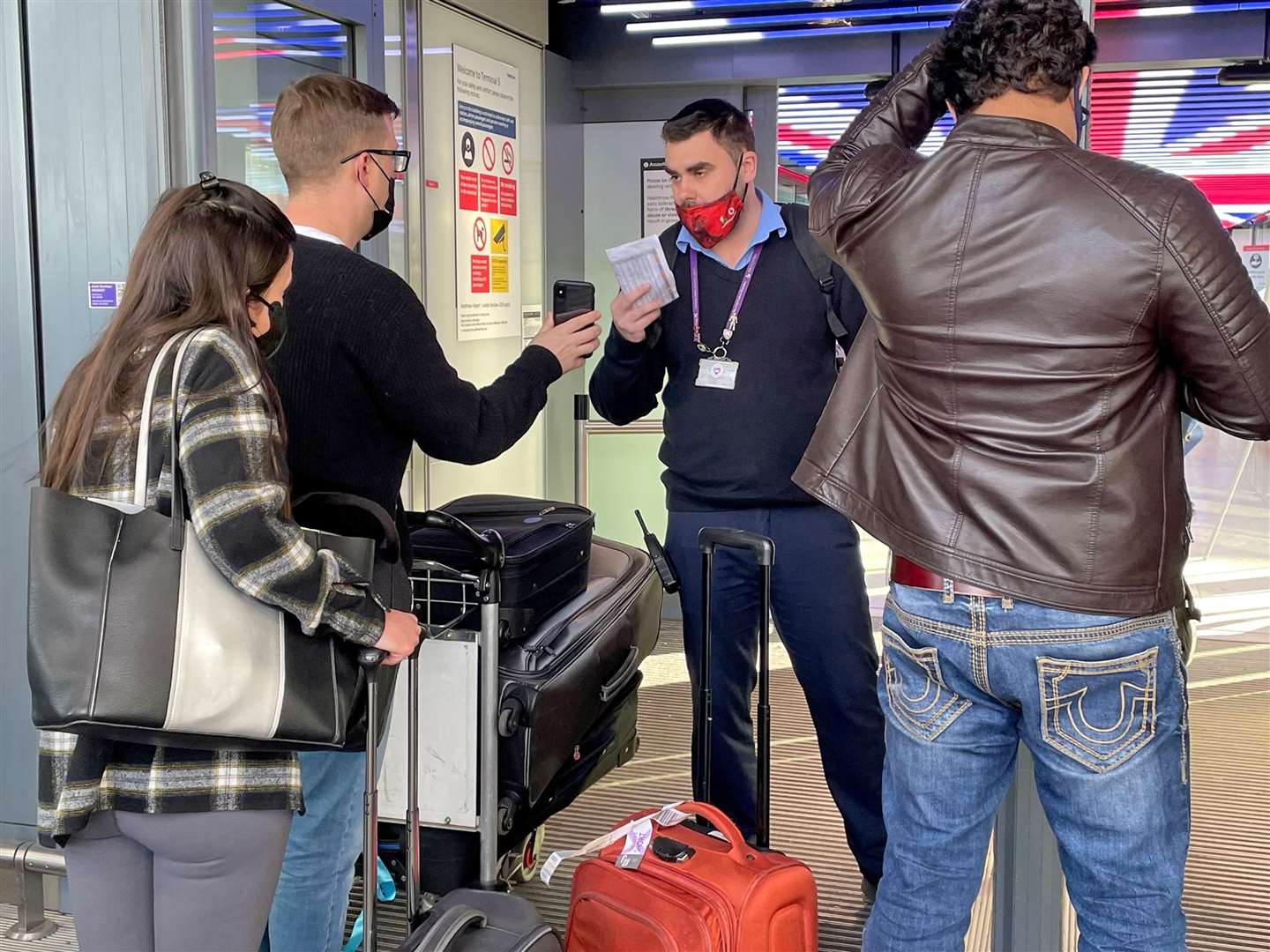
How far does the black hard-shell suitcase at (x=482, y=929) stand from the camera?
2.30 metres

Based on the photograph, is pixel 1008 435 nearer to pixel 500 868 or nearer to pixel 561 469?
pixel 500 868

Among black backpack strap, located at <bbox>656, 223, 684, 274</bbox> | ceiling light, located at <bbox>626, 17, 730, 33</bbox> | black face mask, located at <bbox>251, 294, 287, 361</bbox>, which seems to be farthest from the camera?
ceiling light, located at <bbox>626, 17, 730, 33</bbox>

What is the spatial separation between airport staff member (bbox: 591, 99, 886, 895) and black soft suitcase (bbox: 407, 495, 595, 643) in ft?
0.78

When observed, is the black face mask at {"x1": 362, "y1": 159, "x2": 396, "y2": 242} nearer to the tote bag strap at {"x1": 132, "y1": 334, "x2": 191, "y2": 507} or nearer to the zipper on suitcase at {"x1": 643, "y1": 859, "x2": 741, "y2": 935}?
the tote bag strap at {"x1": 132, "y1": 334, "x2": 191, "y2": 507}

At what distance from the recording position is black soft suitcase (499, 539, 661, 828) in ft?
9.55

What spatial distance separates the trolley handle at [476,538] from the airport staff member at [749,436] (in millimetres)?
588

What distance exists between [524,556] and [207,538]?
1.16 m

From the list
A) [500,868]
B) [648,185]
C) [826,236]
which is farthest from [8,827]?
[648,185]

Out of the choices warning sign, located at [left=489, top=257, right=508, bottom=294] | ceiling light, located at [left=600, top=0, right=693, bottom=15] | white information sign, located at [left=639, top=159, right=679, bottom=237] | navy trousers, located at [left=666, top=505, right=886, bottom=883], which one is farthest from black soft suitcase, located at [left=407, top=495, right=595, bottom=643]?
white information sign, located at [left=639, top=159, right=679, bottom=237]

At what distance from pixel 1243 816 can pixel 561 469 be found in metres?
3.59

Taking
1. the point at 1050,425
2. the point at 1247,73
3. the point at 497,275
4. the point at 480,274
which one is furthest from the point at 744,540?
the point at 1247,73

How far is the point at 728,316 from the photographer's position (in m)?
3.05

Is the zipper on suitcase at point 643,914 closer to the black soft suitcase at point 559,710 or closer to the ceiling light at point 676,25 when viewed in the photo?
the black soft suitcase at point 559,710

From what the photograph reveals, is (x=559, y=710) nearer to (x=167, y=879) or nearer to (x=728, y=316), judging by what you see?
(x=728, y=316)
